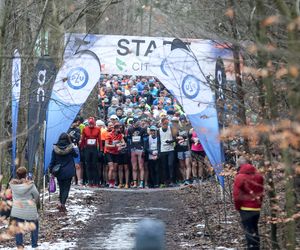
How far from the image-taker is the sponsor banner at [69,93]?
1853 cm

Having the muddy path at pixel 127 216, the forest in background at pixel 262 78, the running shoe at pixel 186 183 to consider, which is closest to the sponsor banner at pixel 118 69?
the forest in background at pixel 262 78

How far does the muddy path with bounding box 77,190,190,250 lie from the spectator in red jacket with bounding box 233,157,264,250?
6.37 feet

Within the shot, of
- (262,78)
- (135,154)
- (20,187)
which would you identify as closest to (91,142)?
(135,154)

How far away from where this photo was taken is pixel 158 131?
80.2 ft

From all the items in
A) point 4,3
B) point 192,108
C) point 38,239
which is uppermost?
point 4,3

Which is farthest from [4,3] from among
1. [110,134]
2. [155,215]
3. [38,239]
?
[110,134]

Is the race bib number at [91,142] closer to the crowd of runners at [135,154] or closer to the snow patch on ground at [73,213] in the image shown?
the crowd of runners at [135,154]

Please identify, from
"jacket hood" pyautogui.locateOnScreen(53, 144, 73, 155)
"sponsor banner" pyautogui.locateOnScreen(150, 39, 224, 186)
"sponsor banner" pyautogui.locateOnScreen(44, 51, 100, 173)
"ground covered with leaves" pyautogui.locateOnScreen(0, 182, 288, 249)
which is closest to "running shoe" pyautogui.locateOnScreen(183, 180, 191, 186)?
"ground covered with leaves" pyautogui.locateOnScreen(0, 182, 288, 249)

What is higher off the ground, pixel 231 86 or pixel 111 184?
pixel 231 86

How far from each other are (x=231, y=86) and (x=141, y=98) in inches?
834

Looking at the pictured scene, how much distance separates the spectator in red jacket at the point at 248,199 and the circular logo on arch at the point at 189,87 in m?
3.33

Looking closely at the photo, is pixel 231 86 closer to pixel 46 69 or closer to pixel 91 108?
pixel 46 69

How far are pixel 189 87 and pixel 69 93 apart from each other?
3433mm

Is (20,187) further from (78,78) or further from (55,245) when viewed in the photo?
(78,78)
